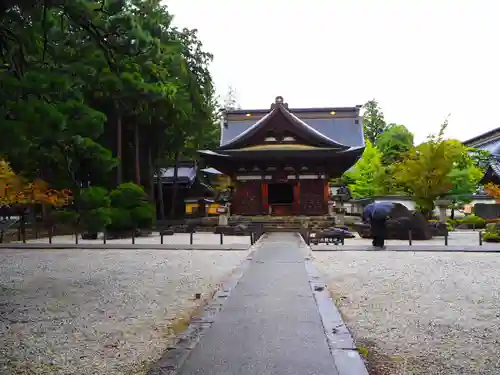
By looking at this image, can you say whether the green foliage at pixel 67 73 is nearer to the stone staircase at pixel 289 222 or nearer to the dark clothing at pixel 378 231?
the dark clothing at pixel 378 231

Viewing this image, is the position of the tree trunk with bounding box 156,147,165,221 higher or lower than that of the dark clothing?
higher

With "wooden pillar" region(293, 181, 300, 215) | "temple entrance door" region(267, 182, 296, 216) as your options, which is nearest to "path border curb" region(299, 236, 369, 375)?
"wooden pillar" region(293, 181, 300, 215)

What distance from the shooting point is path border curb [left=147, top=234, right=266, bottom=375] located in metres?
4.28

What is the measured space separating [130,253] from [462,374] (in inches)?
509

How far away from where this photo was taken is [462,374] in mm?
4199

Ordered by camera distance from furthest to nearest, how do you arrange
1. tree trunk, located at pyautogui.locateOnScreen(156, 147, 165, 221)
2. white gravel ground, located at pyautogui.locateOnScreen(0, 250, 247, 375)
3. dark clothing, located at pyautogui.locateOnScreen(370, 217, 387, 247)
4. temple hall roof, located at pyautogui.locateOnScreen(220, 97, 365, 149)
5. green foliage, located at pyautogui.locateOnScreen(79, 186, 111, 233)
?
tree trunk, located at pyautogui.locateOnScreen(156, 147, 165, 221), temple hall roof, located at pyautogui.locateOnScreen(220, 97, 365, 149), dark clothing, located at pyautogui.locateOnScreen(370, 217, 387, 247), green foliage, located at pyautogui.locateOnScreen(79, 186, 111, 233), white gravel ground, located at pyautogui.locateOnScreen(0, 250, 247, 375)

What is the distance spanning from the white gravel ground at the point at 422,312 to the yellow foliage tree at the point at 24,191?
13.0 meters

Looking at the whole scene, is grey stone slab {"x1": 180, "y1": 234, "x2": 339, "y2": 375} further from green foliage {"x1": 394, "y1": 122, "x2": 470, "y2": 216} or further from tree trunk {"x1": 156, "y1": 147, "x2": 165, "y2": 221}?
tree trunk {"x1": 156, "y1": 147, "x2": 165, "y2": 221}

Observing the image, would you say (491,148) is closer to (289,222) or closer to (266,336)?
(289,222)

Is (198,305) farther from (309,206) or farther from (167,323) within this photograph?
(309,206)

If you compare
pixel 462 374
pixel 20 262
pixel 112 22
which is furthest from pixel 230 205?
pixel 462 374

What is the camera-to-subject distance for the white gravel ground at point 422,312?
15.1ft

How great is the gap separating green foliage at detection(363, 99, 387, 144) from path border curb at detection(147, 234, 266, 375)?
5738 cm

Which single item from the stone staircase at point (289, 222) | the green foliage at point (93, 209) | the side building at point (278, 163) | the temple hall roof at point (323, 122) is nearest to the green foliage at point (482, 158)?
the temple hall roof at point (323, 122)
